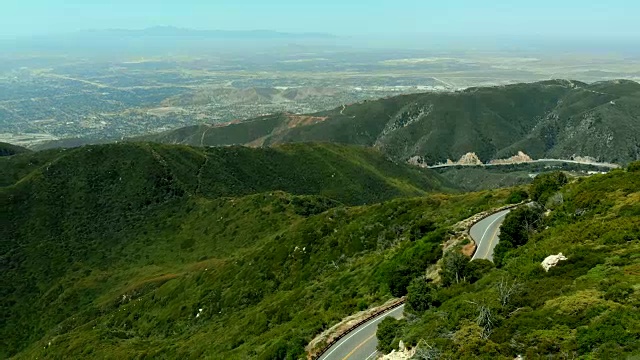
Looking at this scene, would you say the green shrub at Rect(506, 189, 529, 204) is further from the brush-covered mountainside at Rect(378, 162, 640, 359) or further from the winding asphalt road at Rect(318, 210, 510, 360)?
the winding asphalt road at Rect(318, 210, 510, 360)

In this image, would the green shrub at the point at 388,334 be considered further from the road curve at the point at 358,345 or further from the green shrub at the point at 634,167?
the green shrub at the point at 634,167

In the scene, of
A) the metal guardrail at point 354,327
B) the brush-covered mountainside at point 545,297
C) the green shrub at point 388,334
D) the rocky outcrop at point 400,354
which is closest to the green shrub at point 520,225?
the brush-covered mountainside at point 545,297

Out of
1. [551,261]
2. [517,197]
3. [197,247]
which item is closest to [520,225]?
[551,261]

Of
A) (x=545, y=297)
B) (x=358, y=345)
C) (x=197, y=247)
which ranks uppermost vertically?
(x=545, y=297)

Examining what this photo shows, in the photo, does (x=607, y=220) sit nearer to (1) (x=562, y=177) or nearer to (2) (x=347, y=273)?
(1) (x=562, y=177)

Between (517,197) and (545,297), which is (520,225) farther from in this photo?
(517,197)

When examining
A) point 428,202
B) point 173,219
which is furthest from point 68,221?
A: point 428,202
